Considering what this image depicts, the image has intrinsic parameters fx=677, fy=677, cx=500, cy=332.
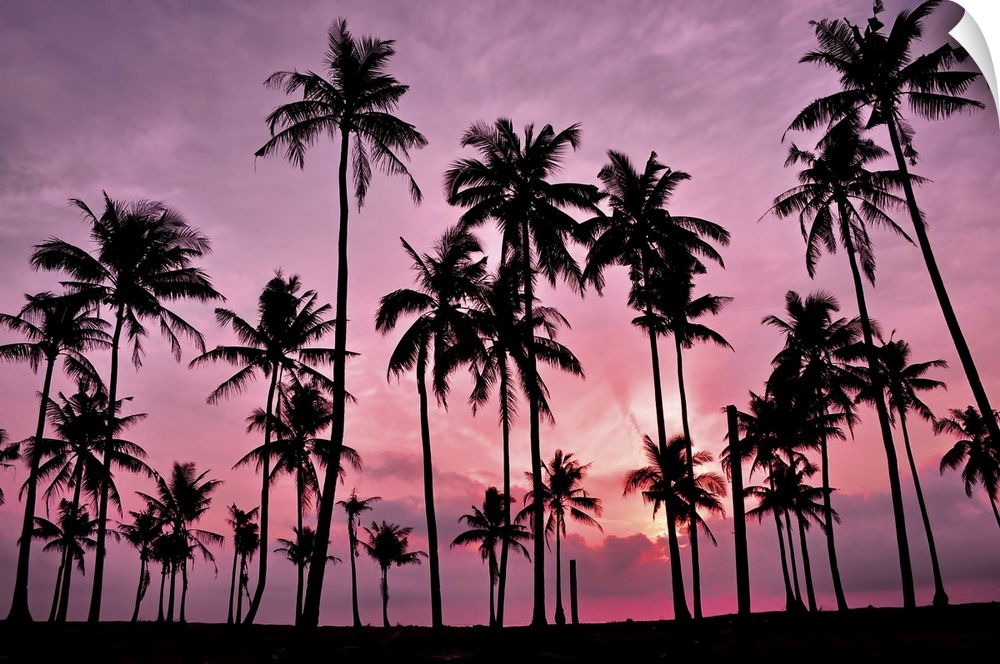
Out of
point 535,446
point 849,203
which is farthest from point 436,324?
point 849,203

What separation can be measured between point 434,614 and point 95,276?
1820 centimetres

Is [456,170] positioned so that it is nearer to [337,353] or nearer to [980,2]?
[337,353]

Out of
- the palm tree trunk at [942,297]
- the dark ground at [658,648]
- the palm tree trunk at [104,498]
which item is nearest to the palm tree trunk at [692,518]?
the dark ground at [658,648]

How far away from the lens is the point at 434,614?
960 inches

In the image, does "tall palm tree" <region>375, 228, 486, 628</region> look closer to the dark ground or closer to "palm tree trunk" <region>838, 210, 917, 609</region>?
the dark ground

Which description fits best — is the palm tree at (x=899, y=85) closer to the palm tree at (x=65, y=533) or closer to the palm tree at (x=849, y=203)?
the palm tree at (x=849, y=203)

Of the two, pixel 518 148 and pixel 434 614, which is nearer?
pixel 434 614

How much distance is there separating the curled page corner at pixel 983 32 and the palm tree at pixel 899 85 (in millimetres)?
15528

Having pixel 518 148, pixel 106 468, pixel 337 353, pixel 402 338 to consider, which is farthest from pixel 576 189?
pixel 106 468

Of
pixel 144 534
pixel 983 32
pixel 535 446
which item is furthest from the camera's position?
pixel 144 534

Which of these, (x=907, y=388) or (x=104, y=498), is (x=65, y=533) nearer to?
(x=104, y=498)

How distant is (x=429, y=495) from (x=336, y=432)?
24.5 ft

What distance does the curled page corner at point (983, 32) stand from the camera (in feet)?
16.6

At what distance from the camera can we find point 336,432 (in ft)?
64.0
